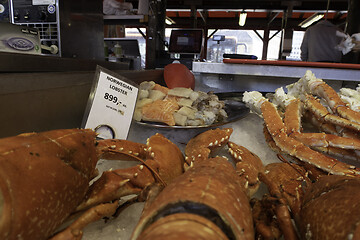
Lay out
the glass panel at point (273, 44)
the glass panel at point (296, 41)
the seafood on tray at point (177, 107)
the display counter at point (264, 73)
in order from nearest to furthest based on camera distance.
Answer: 1. the seafood on tray at point (177, 107)
2. the display counter at point (264, 73)
3. the glass panel at point (296, 41)
4. the glass panel at point (273, 44)

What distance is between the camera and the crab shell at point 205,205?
0.42 meters

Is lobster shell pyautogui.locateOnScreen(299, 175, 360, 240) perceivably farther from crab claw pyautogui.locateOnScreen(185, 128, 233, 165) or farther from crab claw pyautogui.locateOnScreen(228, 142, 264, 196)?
crab claw pyautogui.locateOnScreen(185, 128, 233, 165)

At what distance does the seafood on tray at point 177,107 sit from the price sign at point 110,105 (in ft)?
0.55

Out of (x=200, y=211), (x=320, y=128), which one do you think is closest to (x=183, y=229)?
(x=200, y=211)

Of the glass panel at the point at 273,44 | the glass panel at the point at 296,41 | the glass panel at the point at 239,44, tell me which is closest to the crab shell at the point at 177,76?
the glass panel at the point at 296,41

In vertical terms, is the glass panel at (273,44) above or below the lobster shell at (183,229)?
above

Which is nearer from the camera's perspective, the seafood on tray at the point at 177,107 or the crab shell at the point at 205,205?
the crab shell at the point at 205,205

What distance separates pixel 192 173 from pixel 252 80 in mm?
1927

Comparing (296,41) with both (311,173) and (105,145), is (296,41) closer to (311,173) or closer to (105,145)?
(311,173)

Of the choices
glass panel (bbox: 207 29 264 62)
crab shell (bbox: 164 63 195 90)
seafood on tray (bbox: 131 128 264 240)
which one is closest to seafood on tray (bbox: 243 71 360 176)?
seafood on tray (bbox: 131 128 264 240)

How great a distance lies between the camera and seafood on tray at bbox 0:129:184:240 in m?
0.42

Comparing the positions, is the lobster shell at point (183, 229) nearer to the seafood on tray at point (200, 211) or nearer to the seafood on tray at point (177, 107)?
the seafood on tray at point (200, 211)

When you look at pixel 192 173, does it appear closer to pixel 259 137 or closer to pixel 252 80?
pixel 259 137

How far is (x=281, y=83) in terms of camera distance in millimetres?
2195
